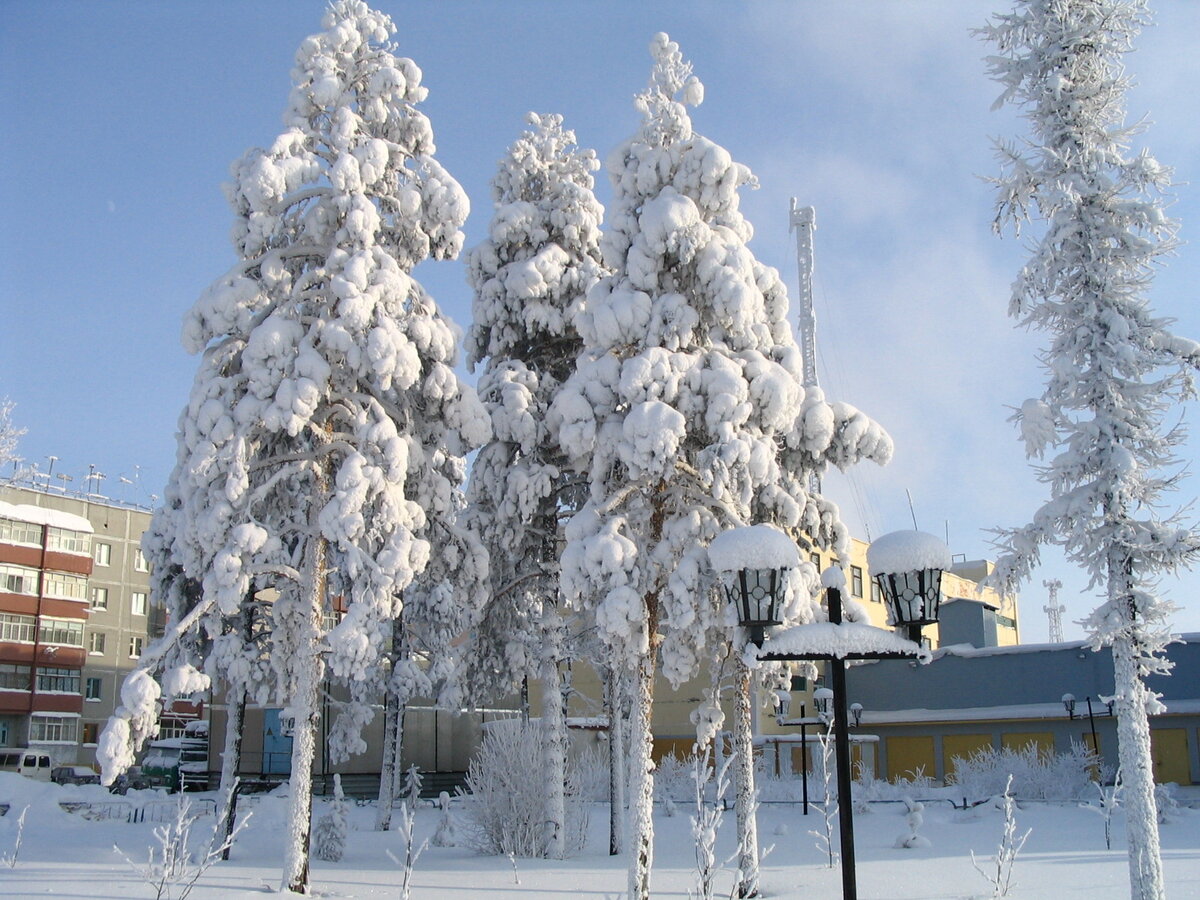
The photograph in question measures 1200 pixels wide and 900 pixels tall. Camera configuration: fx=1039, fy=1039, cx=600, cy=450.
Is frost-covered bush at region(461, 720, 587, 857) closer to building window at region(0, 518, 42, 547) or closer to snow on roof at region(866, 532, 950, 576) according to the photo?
snow on roof at region(866, 532, 950, 576)

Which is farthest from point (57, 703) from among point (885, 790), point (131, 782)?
point (885, 790)

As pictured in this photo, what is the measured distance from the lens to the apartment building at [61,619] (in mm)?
47031

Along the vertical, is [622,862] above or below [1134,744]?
below

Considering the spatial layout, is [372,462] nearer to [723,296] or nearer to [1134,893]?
[723,296]

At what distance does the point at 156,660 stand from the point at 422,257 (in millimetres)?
8105

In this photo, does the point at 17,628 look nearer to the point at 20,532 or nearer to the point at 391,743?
the point at 20,532

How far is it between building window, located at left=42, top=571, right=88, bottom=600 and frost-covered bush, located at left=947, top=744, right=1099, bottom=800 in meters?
40.6

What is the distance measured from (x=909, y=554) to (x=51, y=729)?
49.1 m

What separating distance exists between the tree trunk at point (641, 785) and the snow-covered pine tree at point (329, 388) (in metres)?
3.98

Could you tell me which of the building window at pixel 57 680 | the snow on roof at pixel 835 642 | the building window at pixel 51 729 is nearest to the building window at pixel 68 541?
the building window at pixel 57 680

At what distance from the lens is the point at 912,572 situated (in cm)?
885

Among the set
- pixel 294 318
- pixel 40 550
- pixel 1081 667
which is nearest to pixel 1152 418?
pixel 294 318

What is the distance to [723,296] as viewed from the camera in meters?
16.2

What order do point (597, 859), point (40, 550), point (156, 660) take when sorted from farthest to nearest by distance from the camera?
point (40, 550), point (597, 859), point (156, 660)
